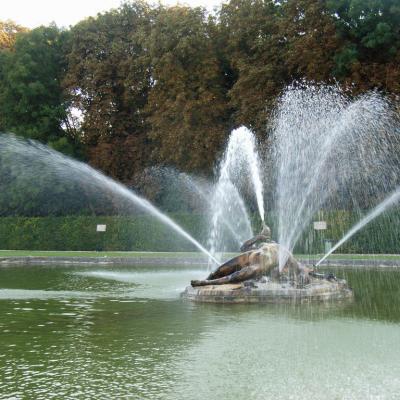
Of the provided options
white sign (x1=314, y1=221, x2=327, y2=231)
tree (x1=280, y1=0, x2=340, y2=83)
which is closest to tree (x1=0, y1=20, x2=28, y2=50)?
tree (x1=280, y1=0, x2=340, y2=83)

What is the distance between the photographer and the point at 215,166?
134ft

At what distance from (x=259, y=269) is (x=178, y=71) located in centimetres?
2709

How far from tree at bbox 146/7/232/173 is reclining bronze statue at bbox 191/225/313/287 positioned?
23159 mm

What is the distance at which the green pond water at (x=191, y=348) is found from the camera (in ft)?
26.2

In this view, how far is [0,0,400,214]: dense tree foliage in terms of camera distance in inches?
1439

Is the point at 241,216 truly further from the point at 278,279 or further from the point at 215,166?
the point at 278,279

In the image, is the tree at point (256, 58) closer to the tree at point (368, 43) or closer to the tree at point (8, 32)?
the tree at point (368, 43)

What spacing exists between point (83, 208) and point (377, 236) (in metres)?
20.9

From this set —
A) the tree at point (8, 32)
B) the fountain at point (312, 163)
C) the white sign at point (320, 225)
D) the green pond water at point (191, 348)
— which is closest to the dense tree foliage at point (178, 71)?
the fountain at point (312, 163)

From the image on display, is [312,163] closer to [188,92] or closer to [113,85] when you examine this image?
[188,92]

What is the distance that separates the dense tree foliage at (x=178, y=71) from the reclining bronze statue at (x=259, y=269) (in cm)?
1986

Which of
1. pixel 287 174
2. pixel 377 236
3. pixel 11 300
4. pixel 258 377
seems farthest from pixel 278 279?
pixel 377 236

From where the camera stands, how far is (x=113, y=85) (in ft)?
155

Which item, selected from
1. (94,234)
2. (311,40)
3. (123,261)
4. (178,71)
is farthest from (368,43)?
(94,234)
